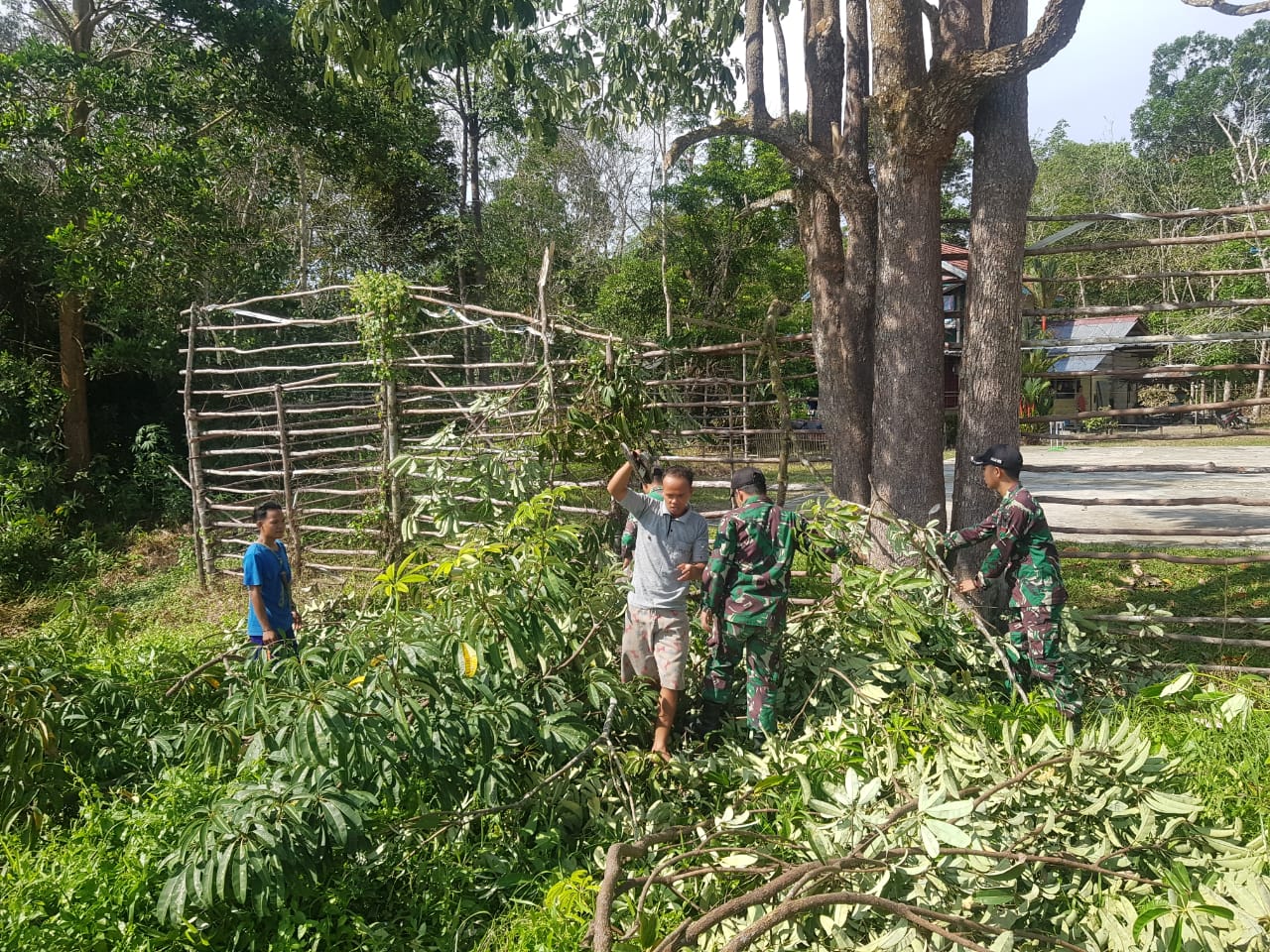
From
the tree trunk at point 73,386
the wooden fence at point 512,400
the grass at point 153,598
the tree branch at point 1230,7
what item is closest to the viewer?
the tree branch at point 1230,7

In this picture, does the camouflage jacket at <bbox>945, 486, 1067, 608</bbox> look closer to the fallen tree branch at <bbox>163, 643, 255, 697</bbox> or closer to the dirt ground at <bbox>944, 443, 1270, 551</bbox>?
the dirt ground at <bbox>944, 443, 1270, 551</bbox>

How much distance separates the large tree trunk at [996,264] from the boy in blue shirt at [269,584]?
3.84 m

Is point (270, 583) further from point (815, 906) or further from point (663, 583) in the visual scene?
point (815, 906)

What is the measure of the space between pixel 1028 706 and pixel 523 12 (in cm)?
445

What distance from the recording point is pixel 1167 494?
10.9 metres

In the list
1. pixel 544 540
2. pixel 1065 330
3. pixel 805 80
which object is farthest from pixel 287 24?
pixel 1065 330

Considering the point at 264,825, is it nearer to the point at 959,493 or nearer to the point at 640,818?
the point at 640,818

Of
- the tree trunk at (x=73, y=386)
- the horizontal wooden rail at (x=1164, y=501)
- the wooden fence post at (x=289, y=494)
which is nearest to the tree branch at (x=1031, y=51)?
the horizontal wooden rail at (x=1164, y=501)

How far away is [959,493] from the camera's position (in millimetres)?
4832

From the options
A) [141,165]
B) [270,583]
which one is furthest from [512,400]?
[141,165]

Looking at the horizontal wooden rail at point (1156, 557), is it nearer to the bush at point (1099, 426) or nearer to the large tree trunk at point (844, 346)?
the large tree trunk at point (844, 346)

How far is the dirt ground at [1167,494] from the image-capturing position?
778 centimetres

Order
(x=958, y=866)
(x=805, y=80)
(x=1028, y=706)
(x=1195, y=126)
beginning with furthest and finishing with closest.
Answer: (x=1195, y=126) < (x=805, y=80) < (x=1028, y=706) < (x=958, y=866)

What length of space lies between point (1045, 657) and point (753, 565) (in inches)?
59.1
